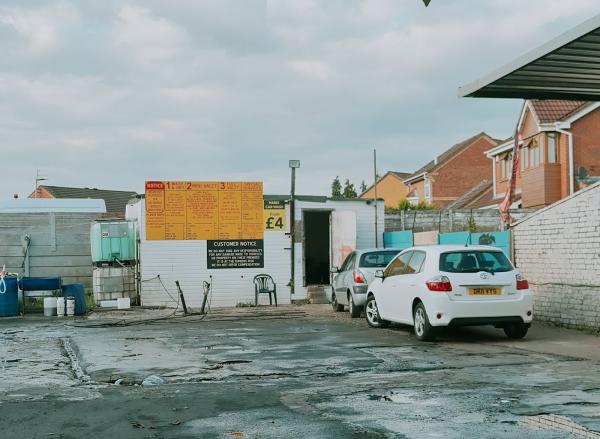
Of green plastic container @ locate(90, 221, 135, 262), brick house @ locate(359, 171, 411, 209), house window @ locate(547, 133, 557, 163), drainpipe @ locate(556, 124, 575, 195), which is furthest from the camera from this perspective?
brick house @ locate(359, 171, 411, 209)

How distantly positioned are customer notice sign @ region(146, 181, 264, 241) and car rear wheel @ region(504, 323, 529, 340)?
1085cm

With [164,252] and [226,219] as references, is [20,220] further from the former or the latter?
[226,219]

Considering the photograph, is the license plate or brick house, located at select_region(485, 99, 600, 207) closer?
the license plate

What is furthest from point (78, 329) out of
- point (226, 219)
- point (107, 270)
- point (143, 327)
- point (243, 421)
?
point (243, 421)

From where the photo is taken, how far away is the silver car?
1714 centimetres

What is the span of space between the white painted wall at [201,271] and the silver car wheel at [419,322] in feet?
33.6

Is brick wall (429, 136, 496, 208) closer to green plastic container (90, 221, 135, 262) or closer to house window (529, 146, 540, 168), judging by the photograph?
house window (529, 146, 540, 168)

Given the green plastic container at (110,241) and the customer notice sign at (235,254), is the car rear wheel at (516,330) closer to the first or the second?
the customer notice sign at (235,254)

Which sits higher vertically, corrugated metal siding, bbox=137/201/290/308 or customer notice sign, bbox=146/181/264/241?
customer notice sign, bbox=146/181/264/241

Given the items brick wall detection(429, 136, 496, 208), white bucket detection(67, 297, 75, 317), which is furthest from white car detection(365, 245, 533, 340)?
brick wall detection(429, 136, 496, 208)

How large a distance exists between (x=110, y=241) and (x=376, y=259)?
7.91m

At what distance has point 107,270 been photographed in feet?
69.5

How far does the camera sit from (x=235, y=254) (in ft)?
73.8

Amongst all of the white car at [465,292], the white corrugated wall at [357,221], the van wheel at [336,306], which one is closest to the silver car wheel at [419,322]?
the white car at [465,292]
